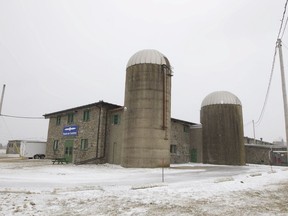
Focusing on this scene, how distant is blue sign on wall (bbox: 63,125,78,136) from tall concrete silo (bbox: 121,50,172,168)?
9386 mm

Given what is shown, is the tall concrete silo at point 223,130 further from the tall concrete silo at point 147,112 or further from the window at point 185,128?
the tall concrete silo at point 147,112

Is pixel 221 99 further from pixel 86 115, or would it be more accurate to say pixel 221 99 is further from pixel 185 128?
pixel 86 115

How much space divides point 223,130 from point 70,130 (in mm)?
19371

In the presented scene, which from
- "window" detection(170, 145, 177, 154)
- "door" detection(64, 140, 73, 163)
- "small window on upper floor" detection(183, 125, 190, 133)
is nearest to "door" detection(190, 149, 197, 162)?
"small window on upper floor" detection(183, 125, 190, 133)

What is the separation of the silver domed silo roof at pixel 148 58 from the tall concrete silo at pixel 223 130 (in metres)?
10.2

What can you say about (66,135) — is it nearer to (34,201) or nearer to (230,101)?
(230,101)

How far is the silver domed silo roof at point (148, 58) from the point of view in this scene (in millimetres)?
23500

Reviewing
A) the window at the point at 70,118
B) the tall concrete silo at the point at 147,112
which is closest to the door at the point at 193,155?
the tall concrete silo at the point at 147,112

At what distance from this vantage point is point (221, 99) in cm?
3055

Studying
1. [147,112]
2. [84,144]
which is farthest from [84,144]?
[147,112]

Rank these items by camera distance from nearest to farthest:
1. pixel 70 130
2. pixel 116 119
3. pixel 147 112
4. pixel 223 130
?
pixel 147 112 < pixel 116 119 < pixel 223 130 < pixel 70 130

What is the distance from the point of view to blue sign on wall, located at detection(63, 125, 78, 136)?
29.8 meters

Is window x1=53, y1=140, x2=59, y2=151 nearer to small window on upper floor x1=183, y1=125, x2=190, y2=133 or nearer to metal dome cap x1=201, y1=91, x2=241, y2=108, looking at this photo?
small window on upper floor x1=183, y1=125, x2=190, y2=133

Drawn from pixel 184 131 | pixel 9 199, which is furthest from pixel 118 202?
pixel 184 131
